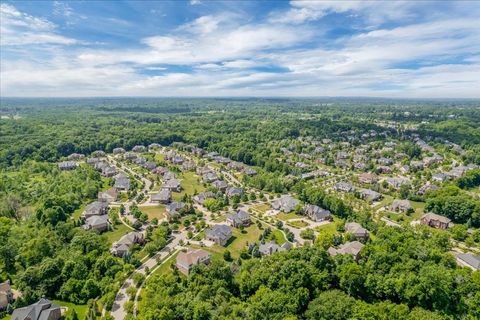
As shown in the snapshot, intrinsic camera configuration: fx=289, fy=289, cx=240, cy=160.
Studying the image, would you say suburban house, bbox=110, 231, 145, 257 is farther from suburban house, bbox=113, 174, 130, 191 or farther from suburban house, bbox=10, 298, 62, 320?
suburban house, bbox=113, 174, 130, 191

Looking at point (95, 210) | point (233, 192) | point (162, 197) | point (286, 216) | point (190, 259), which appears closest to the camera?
point (190, 259)

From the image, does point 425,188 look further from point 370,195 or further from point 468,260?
point 468,260

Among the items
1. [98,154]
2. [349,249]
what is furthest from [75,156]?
[349,249]

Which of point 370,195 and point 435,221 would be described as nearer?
point 435,221

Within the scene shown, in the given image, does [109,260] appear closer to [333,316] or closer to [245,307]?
[245,307]

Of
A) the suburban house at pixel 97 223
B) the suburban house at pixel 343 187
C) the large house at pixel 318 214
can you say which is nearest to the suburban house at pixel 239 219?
the large house at pixel 318 214

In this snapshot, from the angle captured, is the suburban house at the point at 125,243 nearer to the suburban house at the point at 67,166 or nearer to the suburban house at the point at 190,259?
the suburban house at the point at 190,259
